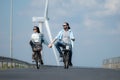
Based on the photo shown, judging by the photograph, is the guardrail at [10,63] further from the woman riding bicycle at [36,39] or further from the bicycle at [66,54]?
the bicycle at [66,54]

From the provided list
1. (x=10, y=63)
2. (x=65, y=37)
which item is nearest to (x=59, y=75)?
(x=65, y=37)

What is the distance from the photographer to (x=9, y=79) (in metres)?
11.5

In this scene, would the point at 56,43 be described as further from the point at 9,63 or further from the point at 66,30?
the point at 9,63

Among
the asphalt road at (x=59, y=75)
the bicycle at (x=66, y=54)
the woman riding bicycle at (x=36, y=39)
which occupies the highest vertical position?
the woman riding bicycle at (x=36, y=39)

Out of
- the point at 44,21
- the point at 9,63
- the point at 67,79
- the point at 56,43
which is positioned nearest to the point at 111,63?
the point at 9,63

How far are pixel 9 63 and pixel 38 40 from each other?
870 cm

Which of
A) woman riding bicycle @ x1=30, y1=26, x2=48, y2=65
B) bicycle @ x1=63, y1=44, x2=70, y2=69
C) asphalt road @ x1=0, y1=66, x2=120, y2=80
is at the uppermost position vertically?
woman riding bicycle @ x1=30, y1=26, x2=48, y2=65

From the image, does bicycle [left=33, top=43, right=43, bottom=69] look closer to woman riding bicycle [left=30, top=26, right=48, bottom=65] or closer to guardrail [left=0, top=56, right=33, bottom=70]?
woman riding bicycle [left=30, top=26, right=48, bottom=65]

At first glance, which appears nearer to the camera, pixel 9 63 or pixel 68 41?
pixel 68 41

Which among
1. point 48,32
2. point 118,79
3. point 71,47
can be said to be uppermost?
point 48,32

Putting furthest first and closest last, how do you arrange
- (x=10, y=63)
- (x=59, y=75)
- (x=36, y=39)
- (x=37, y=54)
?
(x=10, y=63)
(x=37, y=54)
(x=36, y=39)
(x=59, y=75)

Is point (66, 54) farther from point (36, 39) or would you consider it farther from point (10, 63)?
point (10, 63)

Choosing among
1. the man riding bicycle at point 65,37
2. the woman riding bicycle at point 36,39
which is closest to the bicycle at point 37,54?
the woman riding bicycle at point 36,39

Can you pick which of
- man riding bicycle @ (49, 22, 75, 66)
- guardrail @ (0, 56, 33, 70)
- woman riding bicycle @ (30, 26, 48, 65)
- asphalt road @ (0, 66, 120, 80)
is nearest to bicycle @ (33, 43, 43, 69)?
woman riding bicycle @ (30, 26, 48, 65)
